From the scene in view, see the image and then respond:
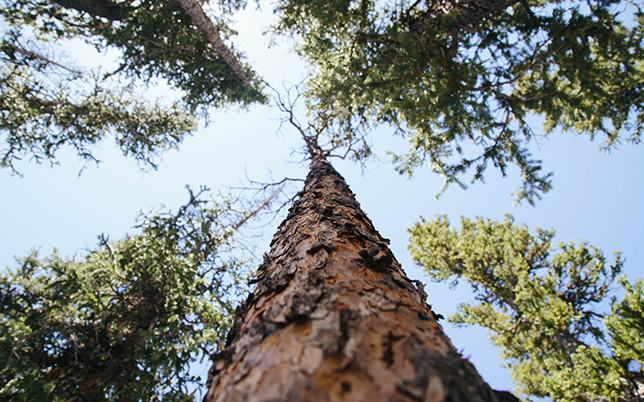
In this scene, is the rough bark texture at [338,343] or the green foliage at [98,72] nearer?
the rough bark texture at [338,343]

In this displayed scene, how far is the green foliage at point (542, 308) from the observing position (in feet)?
18.6

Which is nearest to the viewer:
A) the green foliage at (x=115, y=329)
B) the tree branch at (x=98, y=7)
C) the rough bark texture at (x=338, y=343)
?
the rough bark texture at (x=338, y=343)

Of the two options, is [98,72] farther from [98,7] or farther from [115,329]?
[115,329]

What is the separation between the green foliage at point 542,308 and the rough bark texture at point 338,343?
24.8 feet

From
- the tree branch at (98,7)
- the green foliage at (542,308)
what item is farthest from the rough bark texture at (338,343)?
the tree branch at (98,7)

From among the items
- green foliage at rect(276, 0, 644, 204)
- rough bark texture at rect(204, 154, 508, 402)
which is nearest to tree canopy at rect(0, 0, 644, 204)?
green foliage at rect(276, 0, 644, 204)

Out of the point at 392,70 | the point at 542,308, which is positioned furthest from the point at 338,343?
the point at 542,308

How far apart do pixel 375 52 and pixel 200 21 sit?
16.9 feet

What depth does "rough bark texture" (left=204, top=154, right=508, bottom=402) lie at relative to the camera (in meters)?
0.65

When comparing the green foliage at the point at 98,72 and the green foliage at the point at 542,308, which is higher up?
the green foliage at the point at 98,72

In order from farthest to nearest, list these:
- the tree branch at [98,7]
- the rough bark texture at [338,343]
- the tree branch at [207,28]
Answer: the tree branch at [98,7]
the tree branch at [207,28]
the rough bark texture at [338,343]

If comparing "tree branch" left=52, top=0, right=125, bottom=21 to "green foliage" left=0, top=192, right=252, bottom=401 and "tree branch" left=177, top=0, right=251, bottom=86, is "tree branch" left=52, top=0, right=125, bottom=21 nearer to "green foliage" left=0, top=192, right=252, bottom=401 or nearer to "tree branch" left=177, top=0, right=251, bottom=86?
"tree branch" left=177, top=0, right=251, bottom=86

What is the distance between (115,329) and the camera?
477 cm

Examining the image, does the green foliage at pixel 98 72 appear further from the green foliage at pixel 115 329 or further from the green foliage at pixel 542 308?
the green foliage at pixel 542 308
